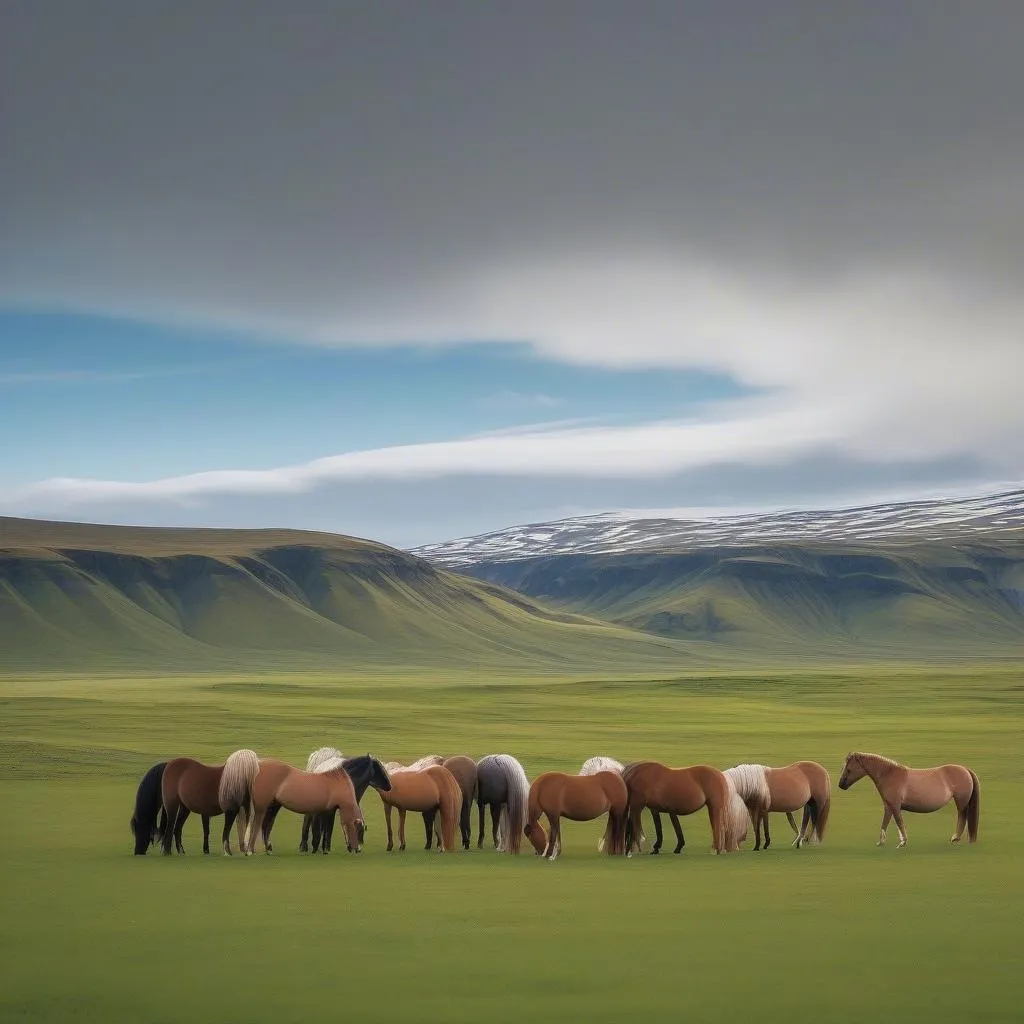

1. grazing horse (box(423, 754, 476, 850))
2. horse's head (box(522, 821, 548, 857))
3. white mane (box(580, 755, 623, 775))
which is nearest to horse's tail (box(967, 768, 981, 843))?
white mane (box(580, 755, 623, 775))


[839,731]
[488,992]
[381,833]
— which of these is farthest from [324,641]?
[488,992]

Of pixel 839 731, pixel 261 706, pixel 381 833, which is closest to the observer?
pixel 381 833

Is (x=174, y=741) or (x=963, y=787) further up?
(x=963, y=787)

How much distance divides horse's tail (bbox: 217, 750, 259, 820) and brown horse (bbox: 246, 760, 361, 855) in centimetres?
16

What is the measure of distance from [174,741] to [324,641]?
148 m

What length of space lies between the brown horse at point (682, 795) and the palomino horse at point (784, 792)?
0.54m

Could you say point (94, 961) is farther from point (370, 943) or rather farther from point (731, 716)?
point (731, 716)

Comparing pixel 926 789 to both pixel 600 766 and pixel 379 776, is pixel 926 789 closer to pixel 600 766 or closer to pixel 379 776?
pixel 600 766

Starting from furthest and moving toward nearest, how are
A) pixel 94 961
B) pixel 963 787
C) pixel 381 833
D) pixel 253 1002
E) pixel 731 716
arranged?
pixel 731 716, pixel 381 833, pixel 963 787, pixel 94 961, pixel 253 1002

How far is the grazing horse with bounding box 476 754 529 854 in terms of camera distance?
840 inches

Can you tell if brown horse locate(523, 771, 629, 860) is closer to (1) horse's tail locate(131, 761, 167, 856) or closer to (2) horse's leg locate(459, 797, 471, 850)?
(2) horse's leg locate(459, 797, 471, 850)

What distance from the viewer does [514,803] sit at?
21.4m

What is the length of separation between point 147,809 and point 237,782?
1433 mm

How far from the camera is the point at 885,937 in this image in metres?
13.9
